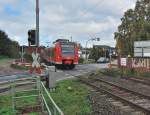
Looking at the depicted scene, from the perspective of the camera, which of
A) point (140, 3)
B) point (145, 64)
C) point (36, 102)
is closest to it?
point (36, 102)

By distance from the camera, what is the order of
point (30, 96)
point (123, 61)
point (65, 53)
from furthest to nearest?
point (65, 53)
point (123, 61)
point (30, 96)

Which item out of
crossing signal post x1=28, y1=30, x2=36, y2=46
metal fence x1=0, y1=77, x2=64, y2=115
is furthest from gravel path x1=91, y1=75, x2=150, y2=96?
crossing signal post x1=28, y1=30, x2=36, y2=46

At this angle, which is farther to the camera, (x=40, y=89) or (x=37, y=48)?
(x=37, y=48)


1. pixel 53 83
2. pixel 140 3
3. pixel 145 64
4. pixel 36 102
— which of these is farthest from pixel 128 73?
pixel 140 3

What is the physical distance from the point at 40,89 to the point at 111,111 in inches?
116

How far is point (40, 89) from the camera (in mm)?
15727

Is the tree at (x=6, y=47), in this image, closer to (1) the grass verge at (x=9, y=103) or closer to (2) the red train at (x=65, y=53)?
(2) the red train at (x=65, y=53)

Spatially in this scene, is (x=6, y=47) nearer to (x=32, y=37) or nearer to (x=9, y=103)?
(x=32, y=37)

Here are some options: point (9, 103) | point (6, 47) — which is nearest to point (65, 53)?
point (9, 103)

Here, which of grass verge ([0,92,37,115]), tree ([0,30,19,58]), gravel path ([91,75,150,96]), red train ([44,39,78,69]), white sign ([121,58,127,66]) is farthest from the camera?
tree ([0,30,19,58])

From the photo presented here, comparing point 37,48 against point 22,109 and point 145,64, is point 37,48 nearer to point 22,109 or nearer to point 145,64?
point 22,109

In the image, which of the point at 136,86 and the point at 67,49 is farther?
the point at 67,49

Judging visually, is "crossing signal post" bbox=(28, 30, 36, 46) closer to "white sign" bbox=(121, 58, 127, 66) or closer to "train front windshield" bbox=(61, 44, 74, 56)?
"white sign" bbox=(121, 58, 127, 66)

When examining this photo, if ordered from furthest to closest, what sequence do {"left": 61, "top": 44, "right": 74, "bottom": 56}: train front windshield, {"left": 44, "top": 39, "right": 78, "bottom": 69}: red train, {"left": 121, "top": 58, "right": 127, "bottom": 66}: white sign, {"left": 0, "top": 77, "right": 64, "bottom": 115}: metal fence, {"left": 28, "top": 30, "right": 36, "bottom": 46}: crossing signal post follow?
{"left": 61, "top": 44, "right": 74, "bottom": 56}: train front windshield → {"left": 44, "top": 39, "right": 78, "bottom": 69}: red train → {"left": 121, "top": 58, "right": 127, "bottom": 66}: white sign → {"left": 28, "top": 30, "right": 36, "bottom": 46}: crossing signal post → {"left": 0, "top": 77, "right": 64, "bottom": 115}: metal fence
